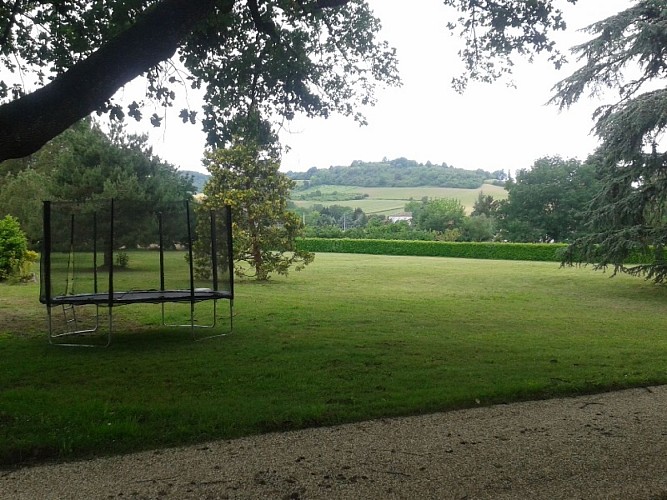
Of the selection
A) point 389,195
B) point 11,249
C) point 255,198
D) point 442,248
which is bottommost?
point 442,248

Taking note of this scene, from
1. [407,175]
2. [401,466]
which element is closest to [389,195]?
[407,175]

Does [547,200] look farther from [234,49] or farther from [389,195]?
[234,49]

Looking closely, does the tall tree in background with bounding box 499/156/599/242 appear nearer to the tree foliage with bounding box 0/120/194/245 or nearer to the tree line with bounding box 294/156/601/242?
the tree line with bounding box 294/156/601/242

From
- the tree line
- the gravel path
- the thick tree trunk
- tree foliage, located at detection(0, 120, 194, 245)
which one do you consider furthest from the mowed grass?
the tree line

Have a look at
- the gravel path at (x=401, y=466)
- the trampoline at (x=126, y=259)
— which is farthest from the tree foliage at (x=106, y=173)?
the gravel path at (x=401, y=466)

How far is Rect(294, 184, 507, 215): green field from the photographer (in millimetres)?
88088

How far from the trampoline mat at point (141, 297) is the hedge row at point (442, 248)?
29.9 m

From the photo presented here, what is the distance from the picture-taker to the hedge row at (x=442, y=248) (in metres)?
A: 39.8

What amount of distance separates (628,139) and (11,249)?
18077 mm

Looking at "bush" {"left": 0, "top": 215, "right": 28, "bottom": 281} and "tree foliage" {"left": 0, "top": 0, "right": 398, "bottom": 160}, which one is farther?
"bush" {"left": 0, "top": 215, "right": 28, "bottom": 281}

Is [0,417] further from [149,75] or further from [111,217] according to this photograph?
[149,75]

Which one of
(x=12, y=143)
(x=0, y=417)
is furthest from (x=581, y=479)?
(x=12, y=143)

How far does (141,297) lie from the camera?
8.07m

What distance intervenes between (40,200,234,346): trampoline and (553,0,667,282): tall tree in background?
483 inches
